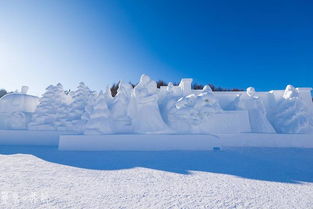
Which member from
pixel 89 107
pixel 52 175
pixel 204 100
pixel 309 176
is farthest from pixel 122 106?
pixel 309 176

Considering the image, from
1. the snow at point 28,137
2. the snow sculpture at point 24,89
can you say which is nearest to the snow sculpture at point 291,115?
the snow at point 28,137

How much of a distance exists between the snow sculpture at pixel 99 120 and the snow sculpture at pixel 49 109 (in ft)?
8.14

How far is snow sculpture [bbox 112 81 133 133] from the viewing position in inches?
283

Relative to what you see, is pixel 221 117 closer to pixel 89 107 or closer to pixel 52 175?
pixel 89 107

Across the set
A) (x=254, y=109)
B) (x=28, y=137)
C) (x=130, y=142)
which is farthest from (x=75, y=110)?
(x=254, y=109)

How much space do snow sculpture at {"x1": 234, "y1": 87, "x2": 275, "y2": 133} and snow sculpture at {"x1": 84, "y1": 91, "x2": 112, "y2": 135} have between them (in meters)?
5.65

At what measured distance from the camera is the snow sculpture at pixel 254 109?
8336 mm

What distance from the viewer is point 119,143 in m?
6.29

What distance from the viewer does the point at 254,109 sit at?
28.8 feet

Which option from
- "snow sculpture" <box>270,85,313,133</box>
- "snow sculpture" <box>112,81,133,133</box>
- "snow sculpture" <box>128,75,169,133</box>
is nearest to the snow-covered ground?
"snow sculpture" <box>128,75,169,133</box>

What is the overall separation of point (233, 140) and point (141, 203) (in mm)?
5917

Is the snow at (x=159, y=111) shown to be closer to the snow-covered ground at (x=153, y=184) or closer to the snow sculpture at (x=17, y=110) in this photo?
the snow sculpture at (x=17, y=110)

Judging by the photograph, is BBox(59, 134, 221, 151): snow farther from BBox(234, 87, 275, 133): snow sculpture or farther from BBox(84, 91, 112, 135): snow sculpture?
BBox(234, 87, 275, 133): snow sculpture

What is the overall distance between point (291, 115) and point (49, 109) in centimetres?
1019
